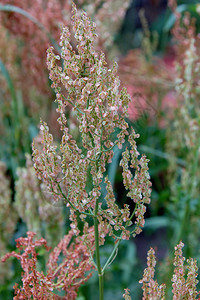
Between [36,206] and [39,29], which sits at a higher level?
[39,29]

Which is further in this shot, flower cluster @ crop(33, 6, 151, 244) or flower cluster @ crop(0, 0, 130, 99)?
flower cluster @ crop(0, 0, 130, 99)

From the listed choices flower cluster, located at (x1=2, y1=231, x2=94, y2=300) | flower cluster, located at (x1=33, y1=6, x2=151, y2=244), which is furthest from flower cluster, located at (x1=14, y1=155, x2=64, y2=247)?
flower cluster, located at (x1=33, y1=6, x2=151, y2=244)


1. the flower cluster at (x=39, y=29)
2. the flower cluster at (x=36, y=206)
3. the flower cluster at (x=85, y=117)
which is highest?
the flower cluster at (x=39, y=29)

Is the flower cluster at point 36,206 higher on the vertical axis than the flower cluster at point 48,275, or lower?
higher

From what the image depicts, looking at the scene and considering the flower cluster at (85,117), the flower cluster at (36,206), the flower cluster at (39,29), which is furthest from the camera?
the flower cluster at (39,29)

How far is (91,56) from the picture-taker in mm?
478

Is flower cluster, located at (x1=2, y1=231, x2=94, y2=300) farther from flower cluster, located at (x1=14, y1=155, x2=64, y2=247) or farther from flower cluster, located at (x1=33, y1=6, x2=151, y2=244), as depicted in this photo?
flower cluster, located at (x1=14, y1=155, x2=64, y2=247)

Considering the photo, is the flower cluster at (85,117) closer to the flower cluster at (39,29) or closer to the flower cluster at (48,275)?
the flower cluster at (48,275)

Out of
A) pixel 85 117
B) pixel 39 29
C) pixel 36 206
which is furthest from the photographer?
pixel 39 29

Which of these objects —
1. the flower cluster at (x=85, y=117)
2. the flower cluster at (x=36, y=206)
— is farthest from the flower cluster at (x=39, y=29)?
the flower cluster at (x=85, y=117)

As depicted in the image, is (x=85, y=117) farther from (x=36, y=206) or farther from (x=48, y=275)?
(x=36, y=206)

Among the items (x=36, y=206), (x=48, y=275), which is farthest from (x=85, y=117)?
(x=36, y=206)

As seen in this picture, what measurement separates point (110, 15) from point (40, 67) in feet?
1.11

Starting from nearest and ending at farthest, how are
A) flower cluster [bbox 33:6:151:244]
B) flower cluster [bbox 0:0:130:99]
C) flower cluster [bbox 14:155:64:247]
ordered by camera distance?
flower cluster [bbox 33:6:151:244], flower cluster [bbox 14:155:64:247], flower cluster [bbox 0:0:130:99]
